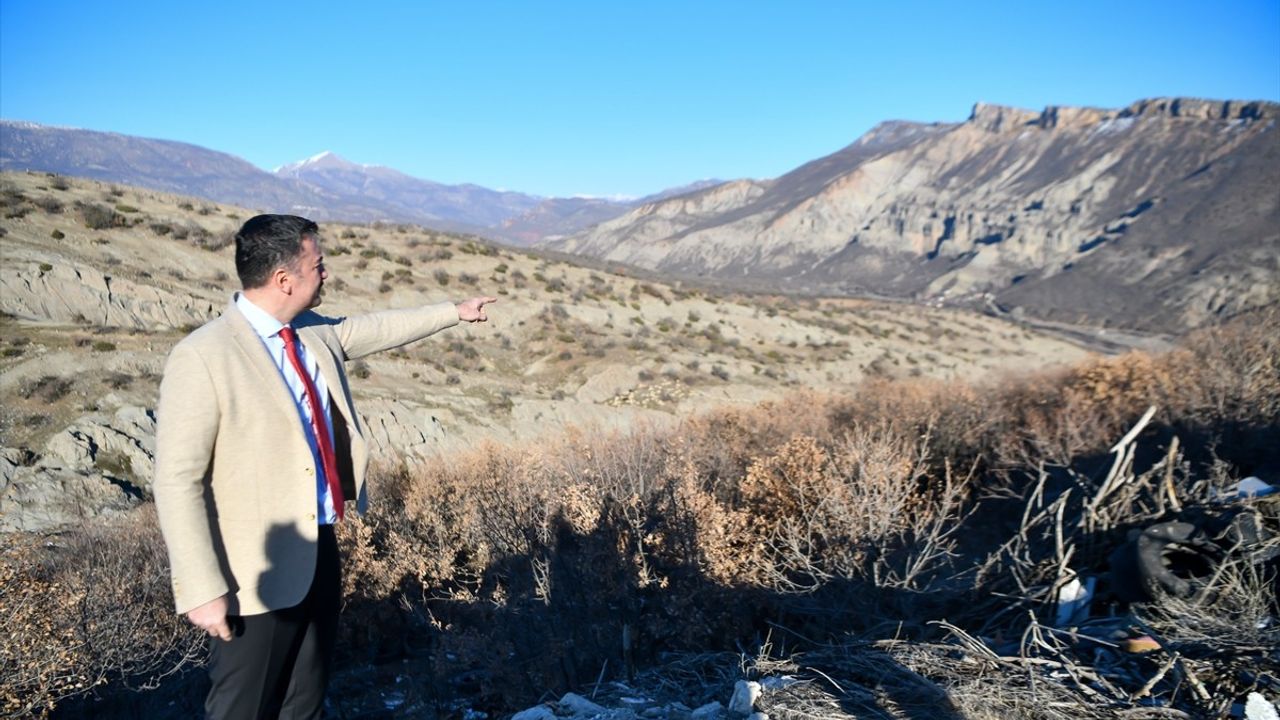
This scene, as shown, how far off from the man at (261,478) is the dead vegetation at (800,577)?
1.92 metres

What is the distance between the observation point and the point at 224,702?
1943mm

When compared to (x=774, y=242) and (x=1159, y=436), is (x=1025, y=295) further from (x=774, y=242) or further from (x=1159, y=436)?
(x=1159, y=436)

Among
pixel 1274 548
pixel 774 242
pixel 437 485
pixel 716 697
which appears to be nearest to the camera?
pixel 716 697

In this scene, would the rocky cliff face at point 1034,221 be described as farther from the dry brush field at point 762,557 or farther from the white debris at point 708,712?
the white debris at point 708,712

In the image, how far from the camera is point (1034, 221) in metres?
80.2

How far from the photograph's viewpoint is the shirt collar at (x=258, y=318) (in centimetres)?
206

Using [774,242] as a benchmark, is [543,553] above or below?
below

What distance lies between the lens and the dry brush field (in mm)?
3286

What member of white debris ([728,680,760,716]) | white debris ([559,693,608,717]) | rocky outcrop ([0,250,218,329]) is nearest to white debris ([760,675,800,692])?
white debris ([728,680,760,716])

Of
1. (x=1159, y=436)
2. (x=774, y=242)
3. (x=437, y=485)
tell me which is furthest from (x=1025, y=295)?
(x=437, y=485)

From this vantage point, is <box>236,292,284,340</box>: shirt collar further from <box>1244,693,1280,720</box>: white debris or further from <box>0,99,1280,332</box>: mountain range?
<box>0,99,1280,332</box>: mountain range

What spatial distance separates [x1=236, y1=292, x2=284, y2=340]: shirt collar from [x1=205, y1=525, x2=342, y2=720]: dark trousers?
62 centimetres

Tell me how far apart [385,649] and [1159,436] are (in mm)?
7918

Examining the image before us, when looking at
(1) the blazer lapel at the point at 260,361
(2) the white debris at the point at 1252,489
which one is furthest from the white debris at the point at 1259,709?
(1) the blazer lapel at the point at 260,361
